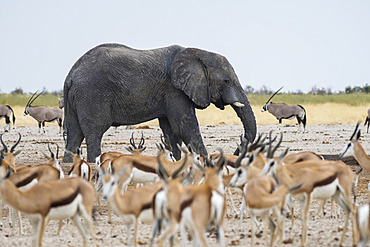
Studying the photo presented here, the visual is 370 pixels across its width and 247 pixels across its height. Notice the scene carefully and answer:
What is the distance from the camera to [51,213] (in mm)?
7410

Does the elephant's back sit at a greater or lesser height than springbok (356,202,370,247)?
greater

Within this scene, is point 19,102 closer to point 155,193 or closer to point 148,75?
point 148,75

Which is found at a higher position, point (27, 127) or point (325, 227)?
point (325, 227)

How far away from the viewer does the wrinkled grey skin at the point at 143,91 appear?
48.1ft

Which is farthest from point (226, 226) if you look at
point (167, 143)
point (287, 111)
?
point (287, 111)

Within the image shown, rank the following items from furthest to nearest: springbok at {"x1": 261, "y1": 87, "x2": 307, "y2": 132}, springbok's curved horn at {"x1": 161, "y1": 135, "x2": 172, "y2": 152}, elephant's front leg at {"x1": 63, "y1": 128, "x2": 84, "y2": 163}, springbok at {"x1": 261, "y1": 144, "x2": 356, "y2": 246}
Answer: springbok at {"x1": 261, "y1": 87, "x2": 307, "y2": 132} → elephant's front leg at {"x1": 63, "y1": 128, "x2": 84, "y2": 163} → springbok's curved horn at {"x1": 161, "y1": 135, "x2": 172, "y2": 152} → springbok at {"x1": 261, "y1": 144, "x2": 356, "y2": 246}

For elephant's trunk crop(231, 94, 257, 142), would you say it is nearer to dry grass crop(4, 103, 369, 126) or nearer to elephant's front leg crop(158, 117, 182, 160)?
elephant's front leg crop(158, 117, 182, 160)

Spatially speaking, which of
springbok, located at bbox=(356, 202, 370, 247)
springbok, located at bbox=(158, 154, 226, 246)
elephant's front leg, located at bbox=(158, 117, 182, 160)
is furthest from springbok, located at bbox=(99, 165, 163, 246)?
elephant's front leg, located at bbox=(158, 117, 182, 160)

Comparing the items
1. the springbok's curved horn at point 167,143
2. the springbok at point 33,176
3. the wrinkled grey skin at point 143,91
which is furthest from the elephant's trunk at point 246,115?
the springbok at point 33,176

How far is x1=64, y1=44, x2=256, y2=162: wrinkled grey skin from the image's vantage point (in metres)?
14.7

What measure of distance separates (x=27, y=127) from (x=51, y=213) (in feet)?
83.8

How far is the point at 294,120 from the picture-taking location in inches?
1444

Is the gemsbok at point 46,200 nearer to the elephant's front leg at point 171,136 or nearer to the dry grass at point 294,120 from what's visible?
the elephant's front leg at point 171,136

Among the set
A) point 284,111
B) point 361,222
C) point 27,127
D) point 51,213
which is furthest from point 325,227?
point 27,127
